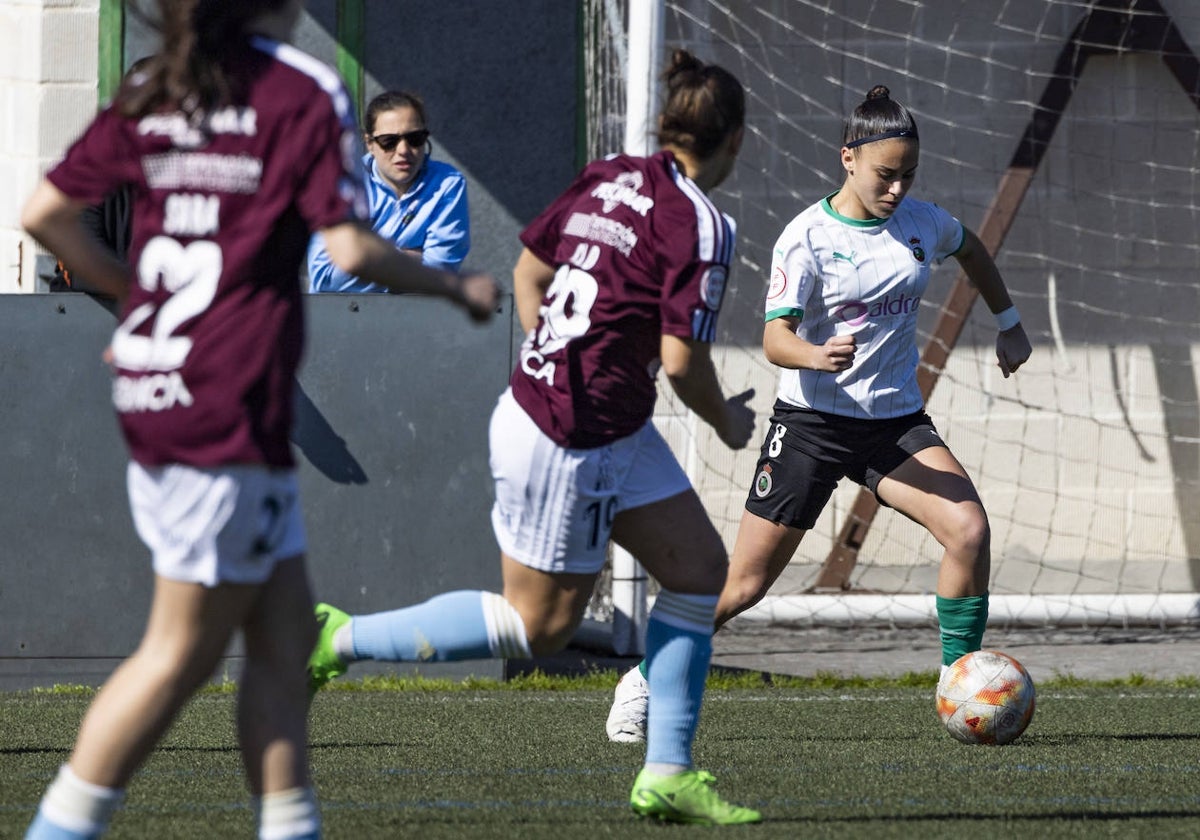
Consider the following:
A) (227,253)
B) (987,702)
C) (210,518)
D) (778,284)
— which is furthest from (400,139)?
(210,518)

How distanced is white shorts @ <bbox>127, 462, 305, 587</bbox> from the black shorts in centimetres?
289

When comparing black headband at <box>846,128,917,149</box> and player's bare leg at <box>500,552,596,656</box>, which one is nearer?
player's bare leg at <box>500,552,596,656</box>

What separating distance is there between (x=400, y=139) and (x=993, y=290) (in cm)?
232

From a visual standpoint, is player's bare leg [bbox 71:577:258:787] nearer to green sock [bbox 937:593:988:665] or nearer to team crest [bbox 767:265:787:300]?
team crest [bbox 767:265:787:300]

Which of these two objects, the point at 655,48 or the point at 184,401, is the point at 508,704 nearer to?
the point at 655,48

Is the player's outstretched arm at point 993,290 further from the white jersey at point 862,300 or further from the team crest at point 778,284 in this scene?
the team crest at point 778,284

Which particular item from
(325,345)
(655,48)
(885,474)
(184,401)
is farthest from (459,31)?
(184,401)

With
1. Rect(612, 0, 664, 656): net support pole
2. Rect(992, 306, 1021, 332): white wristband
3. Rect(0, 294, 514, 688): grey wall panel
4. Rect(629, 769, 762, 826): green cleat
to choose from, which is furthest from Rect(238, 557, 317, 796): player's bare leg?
Rect(612, 0, 664, 656): net support pole

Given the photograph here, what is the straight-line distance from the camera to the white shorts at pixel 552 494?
3.92 meters

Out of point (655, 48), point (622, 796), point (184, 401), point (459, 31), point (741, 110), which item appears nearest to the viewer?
point (184, 401)

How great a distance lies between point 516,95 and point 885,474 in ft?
15.0

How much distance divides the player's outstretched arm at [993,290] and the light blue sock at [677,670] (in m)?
2.06

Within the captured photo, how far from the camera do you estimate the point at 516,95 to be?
9562 millimetres

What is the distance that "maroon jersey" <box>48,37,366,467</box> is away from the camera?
2885mm
